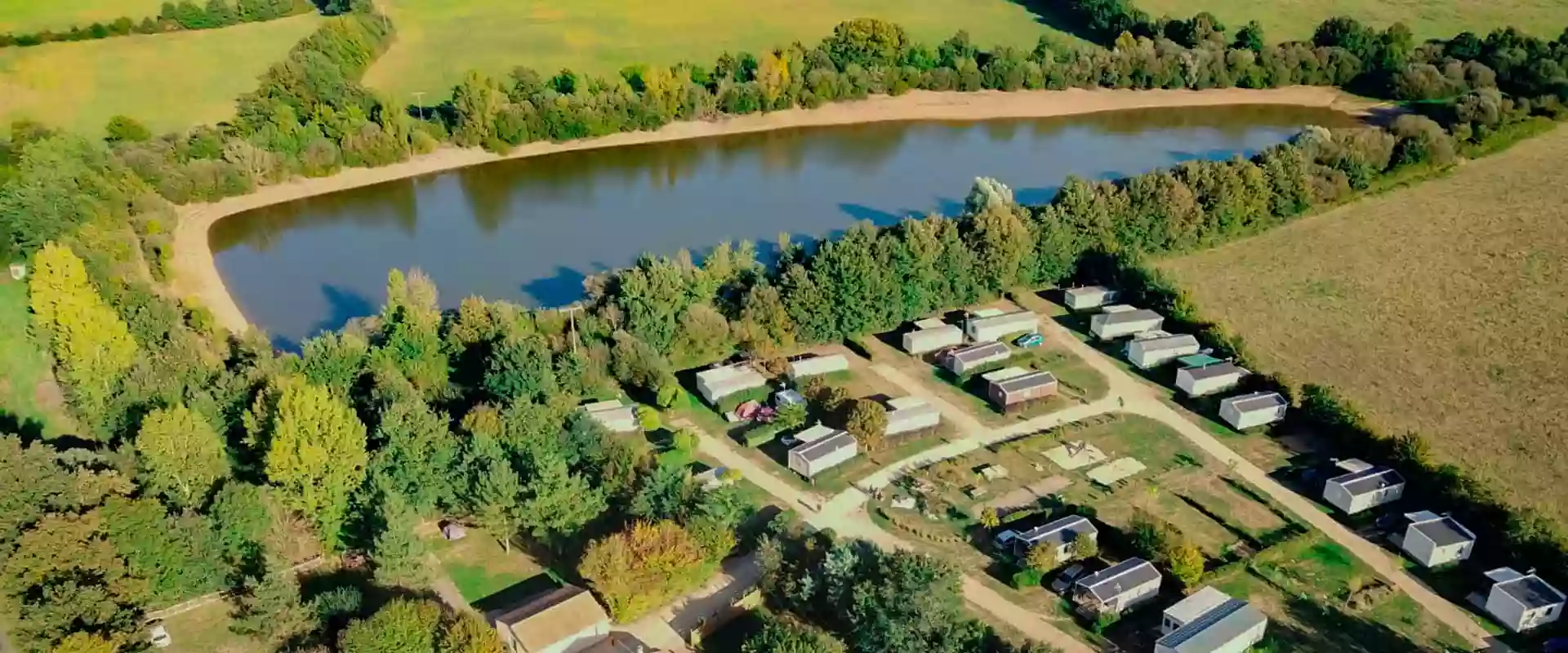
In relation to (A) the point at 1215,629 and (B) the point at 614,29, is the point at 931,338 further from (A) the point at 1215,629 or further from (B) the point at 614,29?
(B) the point at 614,29

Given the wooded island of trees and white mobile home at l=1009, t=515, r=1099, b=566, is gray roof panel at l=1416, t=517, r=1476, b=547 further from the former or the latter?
white mobile home at l=1009, t=515, r=1099, b=566

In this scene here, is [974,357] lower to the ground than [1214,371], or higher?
lower

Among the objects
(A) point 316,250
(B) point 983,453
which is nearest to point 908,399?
(B) point 983,453

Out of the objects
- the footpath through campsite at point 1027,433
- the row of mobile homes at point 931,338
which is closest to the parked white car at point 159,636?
the footpath through campsite at point 1027,433

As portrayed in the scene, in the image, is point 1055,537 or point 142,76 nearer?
point 1055,537

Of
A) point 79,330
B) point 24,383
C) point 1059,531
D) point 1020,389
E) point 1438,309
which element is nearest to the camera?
point 1059,531

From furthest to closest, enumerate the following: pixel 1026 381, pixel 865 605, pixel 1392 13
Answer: pixel 1392 13 < pixel 1026 381 < pixel 865 605

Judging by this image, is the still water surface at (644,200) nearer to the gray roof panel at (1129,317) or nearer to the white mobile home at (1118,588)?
the gray roof panel at (1129,317)

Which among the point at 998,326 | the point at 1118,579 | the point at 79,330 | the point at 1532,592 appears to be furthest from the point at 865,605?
the point at 79,330
